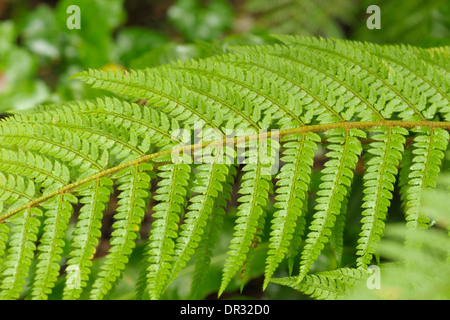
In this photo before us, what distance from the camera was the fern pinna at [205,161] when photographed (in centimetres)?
106

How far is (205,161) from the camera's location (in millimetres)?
1110

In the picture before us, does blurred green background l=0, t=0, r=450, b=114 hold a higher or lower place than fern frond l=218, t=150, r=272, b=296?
higher

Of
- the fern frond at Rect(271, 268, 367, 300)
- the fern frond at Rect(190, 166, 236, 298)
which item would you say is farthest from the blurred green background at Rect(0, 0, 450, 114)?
the fern frond at Rect(271, 268, 367, 300)

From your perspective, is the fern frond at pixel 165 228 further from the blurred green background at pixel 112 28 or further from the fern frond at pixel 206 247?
the blurred green background at pixel 112 28

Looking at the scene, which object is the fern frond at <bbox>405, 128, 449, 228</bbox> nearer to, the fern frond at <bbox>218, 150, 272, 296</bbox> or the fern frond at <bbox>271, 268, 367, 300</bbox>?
the fern frond at <bbox>271, 268, 367, 300</bbox>

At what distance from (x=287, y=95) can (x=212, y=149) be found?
11.8 inches

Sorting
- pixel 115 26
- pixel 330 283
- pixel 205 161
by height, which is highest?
pixel 115 26

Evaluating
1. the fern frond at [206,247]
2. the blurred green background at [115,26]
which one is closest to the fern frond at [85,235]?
the fern frond at [206,247]

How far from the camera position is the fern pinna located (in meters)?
1.06

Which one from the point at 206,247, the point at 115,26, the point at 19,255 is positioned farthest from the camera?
the point at 115,26

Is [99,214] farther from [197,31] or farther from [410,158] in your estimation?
[197,31]

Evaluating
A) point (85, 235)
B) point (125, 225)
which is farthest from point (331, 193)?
point (85, 235)

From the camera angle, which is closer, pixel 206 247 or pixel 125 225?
pixel 125 225

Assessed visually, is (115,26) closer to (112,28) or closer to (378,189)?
(112,28)
